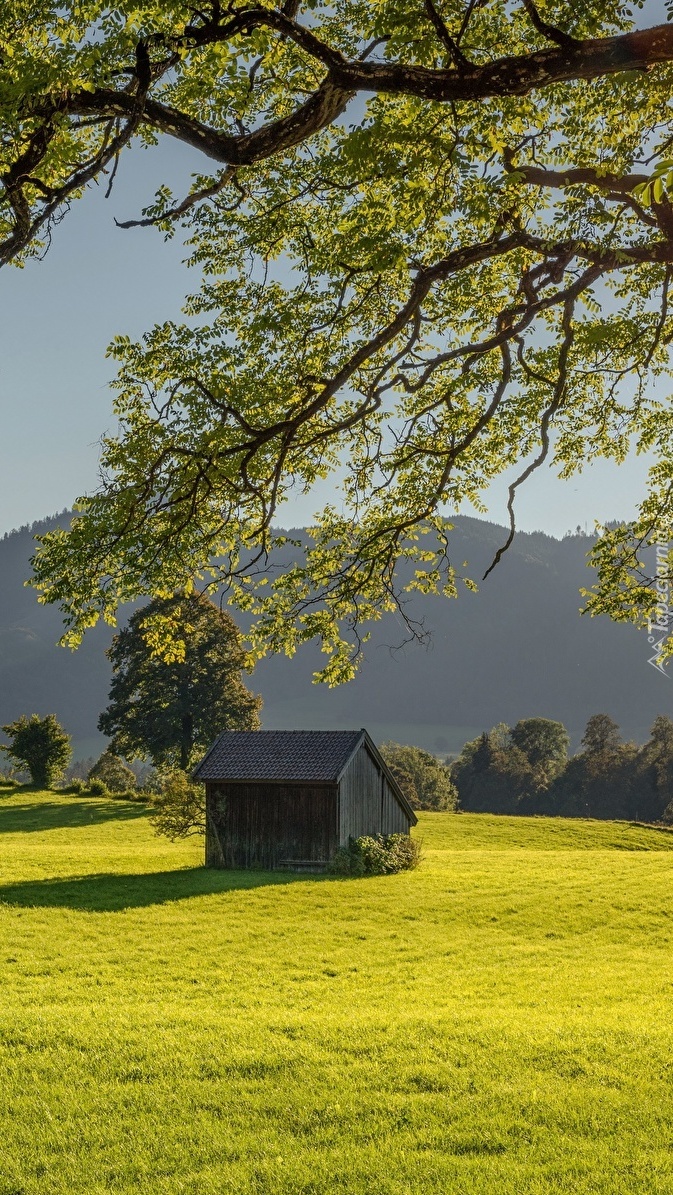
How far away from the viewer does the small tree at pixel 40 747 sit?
202 feet

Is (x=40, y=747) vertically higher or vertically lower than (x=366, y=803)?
higher

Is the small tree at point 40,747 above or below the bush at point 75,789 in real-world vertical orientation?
above

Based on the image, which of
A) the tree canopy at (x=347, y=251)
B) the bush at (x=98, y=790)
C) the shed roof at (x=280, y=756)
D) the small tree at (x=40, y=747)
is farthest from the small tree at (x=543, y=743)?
the tree canopy at (x=347, y=251)

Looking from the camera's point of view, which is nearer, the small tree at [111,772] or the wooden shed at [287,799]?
the wooden shed at [287,799]

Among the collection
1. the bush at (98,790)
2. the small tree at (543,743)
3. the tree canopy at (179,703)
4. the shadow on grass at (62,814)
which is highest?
the tree canopy at (179,703)

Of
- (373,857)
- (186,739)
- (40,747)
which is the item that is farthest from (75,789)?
(373,857)

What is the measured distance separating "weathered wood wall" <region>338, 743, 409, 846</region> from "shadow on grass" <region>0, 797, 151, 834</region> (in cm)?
1940

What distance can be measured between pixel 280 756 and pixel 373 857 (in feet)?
18.2

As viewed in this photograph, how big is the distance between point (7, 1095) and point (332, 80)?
1016 cm

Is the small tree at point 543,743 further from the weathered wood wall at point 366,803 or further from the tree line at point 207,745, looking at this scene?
the weathered wood wall at point 366,803

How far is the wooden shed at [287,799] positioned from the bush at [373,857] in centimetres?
44

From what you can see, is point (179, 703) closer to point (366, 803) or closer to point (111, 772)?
point (366, 803)

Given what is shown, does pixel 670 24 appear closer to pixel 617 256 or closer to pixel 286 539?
pixel 617 256

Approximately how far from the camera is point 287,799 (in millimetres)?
35438
